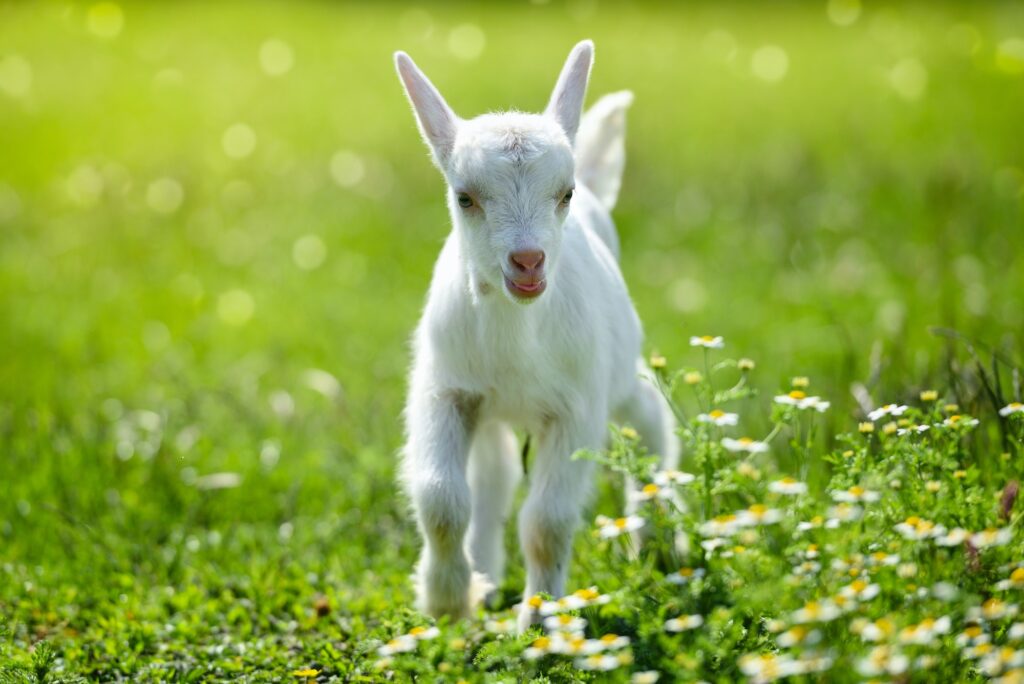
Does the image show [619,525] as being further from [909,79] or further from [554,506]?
[909,79]

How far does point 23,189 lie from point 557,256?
24.9ft

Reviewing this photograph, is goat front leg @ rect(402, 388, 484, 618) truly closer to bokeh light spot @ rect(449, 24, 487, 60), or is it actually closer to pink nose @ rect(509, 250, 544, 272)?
pink nose @ rect(509, 250, 544, 272)

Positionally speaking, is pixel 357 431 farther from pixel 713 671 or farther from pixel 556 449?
pixel 713 671

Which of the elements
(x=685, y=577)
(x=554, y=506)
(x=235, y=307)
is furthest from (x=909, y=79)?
(x=685, y=577)

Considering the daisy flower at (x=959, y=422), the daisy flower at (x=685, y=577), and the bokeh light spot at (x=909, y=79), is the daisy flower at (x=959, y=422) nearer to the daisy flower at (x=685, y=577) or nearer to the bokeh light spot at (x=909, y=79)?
the daisy flower at (x=685, y=577)

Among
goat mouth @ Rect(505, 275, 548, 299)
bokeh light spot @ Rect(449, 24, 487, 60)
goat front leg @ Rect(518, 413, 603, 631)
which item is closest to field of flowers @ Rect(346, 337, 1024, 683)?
goat front leg @ Rect(518, 413, 603, 631)

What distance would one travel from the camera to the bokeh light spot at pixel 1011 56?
39.3ft

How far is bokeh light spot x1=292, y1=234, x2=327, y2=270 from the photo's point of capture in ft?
30.3

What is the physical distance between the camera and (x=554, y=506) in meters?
4.30

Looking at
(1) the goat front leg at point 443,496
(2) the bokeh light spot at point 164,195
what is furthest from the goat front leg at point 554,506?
(2) the bokeh light spot at point 164,195

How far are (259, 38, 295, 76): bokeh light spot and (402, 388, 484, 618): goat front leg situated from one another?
375 inches

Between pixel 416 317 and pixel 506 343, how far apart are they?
3.91 metres

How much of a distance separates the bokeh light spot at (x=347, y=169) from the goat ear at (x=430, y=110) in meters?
6.35

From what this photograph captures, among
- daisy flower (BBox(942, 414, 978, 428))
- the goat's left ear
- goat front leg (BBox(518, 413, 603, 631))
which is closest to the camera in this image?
daisy flower (BBox(942, 414, 978, 428))
